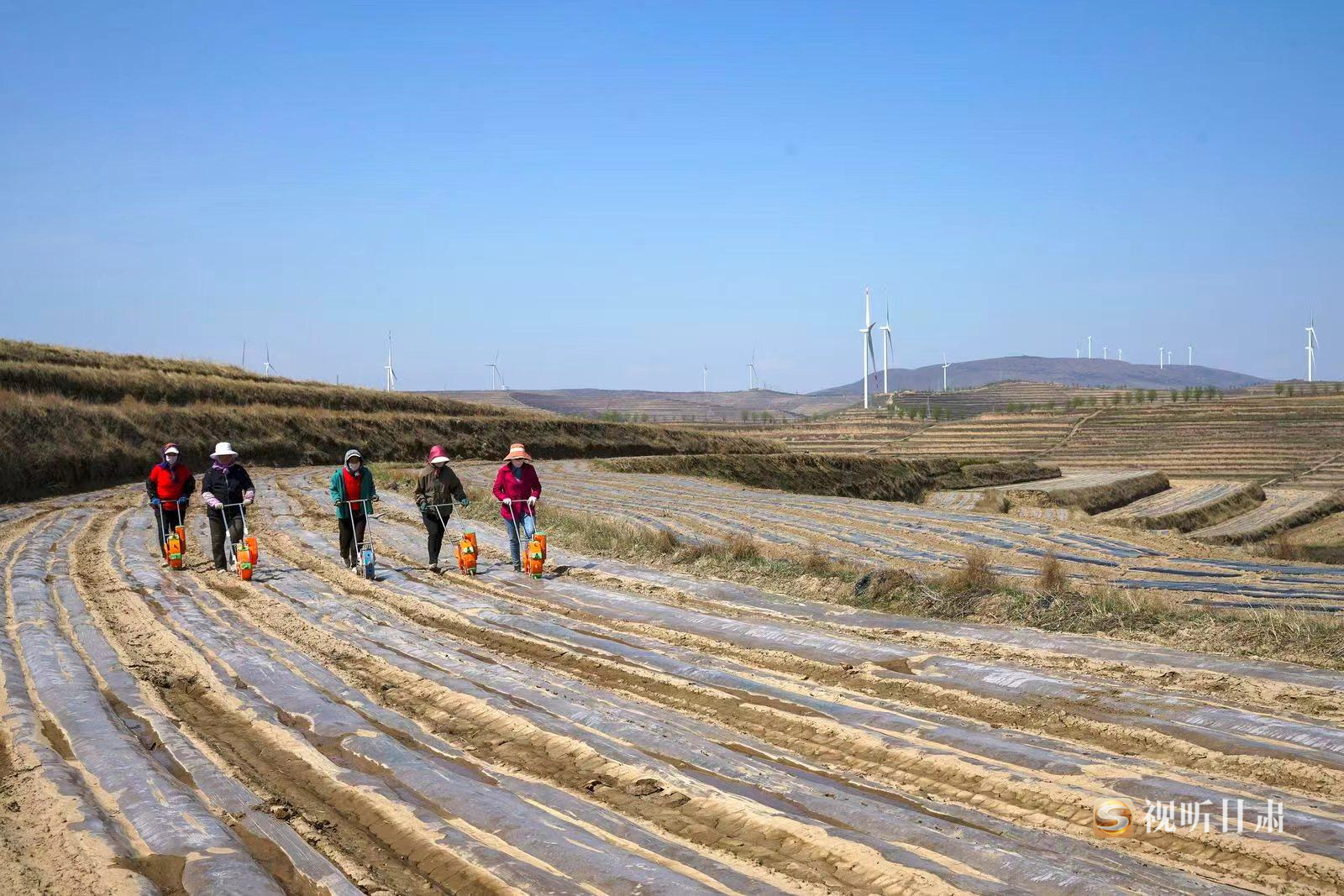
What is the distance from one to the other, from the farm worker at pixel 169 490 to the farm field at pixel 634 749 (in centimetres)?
423

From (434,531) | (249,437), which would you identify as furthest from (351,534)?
(249,437)

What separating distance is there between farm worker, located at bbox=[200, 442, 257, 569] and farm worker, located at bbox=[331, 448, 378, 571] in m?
1.63

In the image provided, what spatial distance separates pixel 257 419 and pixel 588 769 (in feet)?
146

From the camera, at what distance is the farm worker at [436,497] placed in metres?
16.1

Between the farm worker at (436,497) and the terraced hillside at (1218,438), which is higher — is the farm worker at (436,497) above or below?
above

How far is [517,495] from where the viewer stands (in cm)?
1606

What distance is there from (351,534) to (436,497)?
1483 millimetres

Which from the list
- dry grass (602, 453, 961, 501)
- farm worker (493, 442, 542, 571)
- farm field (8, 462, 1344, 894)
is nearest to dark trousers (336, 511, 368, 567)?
farm worker (493, 442, 542, 571)

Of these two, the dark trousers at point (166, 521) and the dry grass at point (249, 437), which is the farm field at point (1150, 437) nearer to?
the dry grass at point (249, 437)

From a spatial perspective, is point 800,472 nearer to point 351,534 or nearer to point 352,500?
point 351,534

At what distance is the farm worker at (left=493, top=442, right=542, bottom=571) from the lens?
16031 mm

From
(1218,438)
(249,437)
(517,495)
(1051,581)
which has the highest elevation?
(249,437)

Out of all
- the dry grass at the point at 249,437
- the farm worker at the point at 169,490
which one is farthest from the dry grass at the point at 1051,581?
the dry grass at the point at 249,437

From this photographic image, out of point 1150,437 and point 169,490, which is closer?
point 169,490
